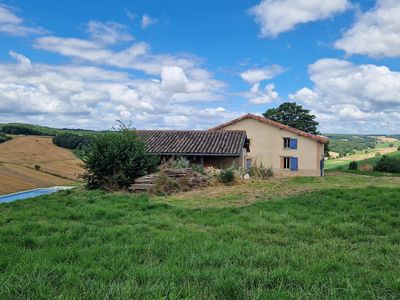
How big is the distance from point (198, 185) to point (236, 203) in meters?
4.95

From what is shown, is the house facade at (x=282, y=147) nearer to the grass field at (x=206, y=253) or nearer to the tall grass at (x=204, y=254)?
the grass field at (x=206, y=253)

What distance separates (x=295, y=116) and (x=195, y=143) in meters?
30.9

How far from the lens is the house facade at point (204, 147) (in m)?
23.2

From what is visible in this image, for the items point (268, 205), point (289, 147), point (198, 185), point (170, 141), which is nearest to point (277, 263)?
point (268, 205)

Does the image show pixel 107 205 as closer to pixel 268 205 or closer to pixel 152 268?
pixel 268 205

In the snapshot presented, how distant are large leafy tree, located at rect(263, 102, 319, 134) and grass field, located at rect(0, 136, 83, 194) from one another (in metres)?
30.3

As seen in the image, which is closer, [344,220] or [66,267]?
[66,267]

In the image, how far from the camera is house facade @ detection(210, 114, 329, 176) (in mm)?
35812

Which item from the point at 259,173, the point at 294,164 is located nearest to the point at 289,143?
the point at 294,164

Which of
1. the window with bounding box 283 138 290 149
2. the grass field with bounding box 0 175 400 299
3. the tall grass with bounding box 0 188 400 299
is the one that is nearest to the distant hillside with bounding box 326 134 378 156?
the window with bounding box 283 138 290 149

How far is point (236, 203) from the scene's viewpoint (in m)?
10.4

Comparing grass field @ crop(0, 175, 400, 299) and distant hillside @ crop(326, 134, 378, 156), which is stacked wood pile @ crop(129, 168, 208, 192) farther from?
distant hillside @ crop(326, 134, 378, 156)

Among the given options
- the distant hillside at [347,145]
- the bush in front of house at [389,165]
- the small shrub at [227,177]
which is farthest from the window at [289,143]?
the distant hillside at [347,145]

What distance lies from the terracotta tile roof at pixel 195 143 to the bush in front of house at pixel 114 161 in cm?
760
